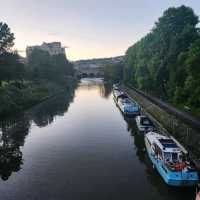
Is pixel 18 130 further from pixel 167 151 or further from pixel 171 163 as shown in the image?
pixel 171 163

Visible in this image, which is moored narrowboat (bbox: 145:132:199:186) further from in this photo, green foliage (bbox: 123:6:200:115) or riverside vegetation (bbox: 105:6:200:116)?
green foliage (bbox: 123:6:200:115)

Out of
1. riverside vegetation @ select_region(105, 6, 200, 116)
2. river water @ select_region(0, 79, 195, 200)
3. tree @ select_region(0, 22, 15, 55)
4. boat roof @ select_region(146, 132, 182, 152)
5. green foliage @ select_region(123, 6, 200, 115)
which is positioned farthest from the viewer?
tree @ select_region(0, 22, 15, 55)

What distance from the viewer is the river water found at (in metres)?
32.5

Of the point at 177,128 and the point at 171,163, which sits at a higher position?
the point at 177,128

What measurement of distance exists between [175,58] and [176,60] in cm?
138

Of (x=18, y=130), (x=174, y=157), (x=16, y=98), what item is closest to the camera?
(x=174, y=157)

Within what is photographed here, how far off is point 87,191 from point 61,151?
49.6 ft

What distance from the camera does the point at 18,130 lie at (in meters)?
61.9

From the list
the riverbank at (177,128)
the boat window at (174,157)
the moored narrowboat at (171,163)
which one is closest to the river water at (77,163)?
the moored narrowboat at (171,163)

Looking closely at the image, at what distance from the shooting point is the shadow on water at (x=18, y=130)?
42547mm

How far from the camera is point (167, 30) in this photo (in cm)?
7506

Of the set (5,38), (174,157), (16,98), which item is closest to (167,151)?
(174,157)

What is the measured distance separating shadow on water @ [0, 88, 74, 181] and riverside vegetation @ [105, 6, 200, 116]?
26.4 meters

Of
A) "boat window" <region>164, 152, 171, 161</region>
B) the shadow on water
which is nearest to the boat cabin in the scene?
"boat window" <region>164, 152, 171, 161</region>
